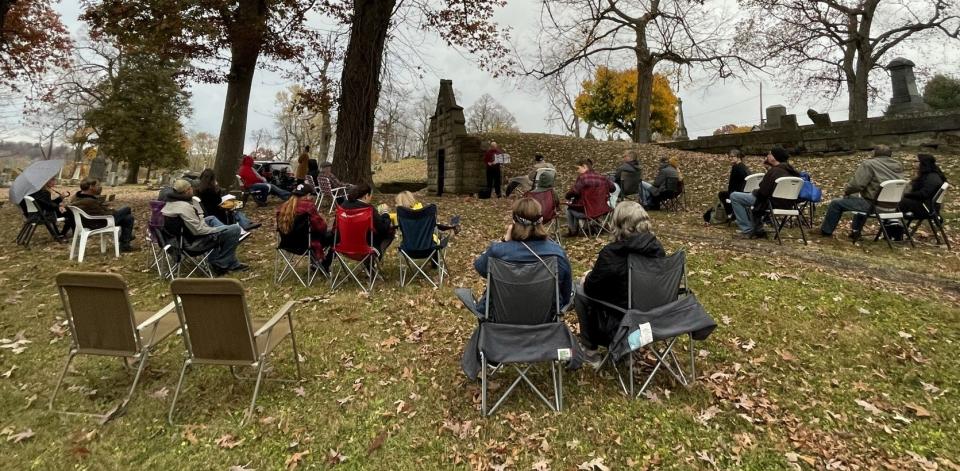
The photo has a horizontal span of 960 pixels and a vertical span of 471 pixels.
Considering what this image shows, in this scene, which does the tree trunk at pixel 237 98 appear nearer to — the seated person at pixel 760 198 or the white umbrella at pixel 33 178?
the white umbrella at pixel 33 178

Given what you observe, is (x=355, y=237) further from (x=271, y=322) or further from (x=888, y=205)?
(x=888, y=205)

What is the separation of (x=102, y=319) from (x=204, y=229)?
2927 mm

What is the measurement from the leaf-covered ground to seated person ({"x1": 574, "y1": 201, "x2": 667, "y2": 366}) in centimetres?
47

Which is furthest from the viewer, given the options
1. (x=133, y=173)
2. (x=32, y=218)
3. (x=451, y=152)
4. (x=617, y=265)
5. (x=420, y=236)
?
(x=133, y=173)

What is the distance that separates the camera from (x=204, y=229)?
6.09 metres

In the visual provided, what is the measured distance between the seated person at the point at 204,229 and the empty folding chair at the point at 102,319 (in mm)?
2763

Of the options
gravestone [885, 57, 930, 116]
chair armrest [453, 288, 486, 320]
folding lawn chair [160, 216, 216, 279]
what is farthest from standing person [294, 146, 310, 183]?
gravestone [885, 57, 930, 116]

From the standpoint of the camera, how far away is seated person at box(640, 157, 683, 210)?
9924mm

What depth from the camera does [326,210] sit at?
10.8 meters

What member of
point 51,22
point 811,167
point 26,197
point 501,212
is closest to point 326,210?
point 501,212

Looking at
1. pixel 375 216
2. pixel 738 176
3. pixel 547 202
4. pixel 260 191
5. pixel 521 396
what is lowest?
pixel 521 396

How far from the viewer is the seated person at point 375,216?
18.7ft

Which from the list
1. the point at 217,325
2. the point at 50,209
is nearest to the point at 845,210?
the point at 217,325

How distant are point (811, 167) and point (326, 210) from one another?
1211 cm
